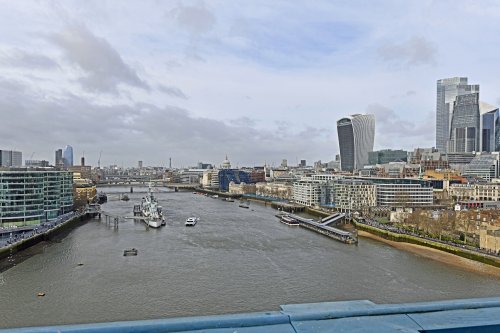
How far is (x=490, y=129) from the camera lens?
2288 inches

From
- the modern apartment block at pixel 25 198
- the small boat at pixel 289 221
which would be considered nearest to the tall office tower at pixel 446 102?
the small boat at pixel 289 221

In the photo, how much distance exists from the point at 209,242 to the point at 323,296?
20.3 ft

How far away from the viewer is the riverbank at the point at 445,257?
9.68 m

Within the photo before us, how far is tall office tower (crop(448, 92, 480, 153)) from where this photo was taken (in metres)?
58.6

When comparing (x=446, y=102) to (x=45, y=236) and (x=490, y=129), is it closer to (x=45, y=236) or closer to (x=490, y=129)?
(x=490, y=129)

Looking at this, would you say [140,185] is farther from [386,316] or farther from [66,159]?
[386,316]

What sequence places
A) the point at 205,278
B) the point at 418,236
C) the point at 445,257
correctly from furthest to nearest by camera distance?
the point at 418,236 < the point at 445,257 < the point at 205,278

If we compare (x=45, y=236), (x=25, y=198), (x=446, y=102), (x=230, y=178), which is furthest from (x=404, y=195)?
(x=446, y=102)

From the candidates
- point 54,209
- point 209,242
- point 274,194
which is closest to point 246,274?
point 209,242

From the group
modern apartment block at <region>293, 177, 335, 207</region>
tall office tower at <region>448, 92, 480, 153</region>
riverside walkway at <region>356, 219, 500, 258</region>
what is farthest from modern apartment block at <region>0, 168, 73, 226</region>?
tall office tower at <region>448, 92, 480, 153</region>

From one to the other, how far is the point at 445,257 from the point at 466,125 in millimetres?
55613

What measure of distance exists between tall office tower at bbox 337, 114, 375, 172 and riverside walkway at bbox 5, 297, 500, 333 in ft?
170

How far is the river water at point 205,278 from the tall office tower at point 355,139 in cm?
4039

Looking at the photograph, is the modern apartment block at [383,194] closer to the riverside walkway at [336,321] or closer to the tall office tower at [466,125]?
the riverside walkway at [336,321]
